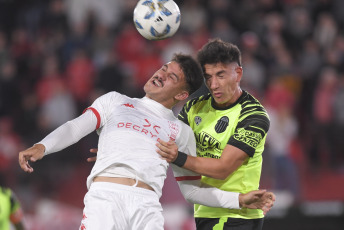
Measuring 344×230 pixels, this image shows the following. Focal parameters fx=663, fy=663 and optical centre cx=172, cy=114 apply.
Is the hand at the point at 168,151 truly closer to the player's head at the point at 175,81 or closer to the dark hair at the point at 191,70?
the player's head at the point at 175,81

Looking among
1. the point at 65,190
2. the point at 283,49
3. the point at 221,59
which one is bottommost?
the point at 65,190

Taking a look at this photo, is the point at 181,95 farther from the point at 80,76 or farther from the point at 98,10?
the point at 98,10

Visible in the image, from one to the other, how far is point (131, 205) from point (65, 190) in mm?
5338

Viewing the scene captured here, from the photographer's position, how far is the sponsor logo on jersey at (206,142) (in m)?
5.48

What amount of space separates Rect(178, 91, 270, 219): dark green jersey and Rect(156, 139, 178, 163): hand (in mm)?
477

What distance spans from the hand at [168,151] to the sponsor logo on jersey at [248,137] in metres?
0.53

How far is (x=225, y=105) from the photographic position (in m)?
5.60

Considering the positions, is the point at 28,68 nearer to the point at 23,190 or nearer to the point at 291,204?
the point at 23,190

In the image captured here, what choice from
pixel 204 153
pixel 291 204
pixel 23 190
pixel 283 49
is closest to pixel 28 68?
pixel 23 190

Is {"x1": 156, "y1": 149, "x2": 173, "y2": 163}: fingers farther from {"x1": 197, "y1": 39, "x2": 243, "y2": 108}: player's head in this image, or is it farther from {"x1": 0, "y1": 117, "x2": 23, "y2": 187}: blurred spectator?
{"x1": 0, "y1": 117, "x2": 23, "y2": 187}: blurred spectator

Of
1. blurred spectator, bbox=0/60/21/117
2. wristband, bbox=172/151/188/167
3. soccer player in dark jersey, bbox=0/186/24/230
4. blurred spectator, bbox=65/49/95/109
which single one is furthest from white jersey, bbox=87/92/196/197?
blurred spectator, bbox=0/60/21/117

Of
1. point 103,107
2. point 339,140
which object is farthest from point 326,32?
point 103,107

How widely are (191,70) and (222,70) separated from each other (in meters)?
0.27

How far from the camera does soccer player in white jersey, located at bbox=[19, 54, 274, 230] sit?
4863mm
